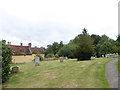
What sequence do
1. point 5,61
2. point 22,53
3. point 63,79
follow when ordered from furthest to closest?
point 22,53, point 5,61, point 63,79

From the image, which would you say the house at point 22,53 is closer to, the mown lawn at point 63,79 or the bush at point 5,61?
the mown lawn at point 63,79

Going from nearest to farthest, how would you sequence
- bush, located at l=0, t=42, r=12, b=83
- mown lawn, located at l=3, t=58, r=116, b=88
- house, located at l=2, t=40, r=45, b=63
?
mown lawn, located at l=3, t=58, r=116, b=88
bush, located at l=0, t=42, r=12, b=83
house, located at l=2, t=40, r=45, b=63

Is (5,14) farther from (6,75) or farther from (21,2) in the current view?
(6,75)

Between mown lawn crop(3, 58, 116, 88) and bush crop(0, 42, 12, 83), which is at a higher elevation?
bush crop(0, 42, 12, 83)

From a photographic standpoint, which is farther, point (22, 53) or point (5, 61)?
point (22, 53)

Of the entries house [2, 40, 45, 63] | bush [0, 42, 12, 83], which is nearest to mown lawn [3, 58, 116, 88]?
bush [0, 42, 12, 83]

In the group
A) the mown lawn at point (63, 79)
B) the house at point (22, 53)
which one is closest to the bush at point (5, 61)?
the mown lawn at point (63, 79)

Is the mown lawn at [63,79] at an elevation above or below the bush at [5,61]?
below

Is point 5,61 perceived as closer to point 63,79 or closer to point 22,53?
point 63,79

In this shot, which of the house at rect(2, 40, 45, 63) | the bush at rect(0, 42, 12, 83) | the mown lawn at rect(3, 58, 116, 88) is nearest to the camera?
the mown lawn at rect(3, 58, 116, 88)

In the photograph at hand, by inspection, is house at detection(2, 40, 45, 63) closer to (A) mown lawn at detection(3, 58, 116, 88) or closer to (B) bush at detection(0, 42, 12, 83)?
(A) mown lawn at detection(3, 58, 116, 88)

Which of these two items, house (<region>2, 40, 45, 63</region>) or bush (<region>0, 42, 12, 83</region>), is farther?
house (<region>2, 40, 45, 63</region>)

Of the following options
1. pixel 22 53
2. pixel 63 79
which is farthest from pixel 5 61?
pixel 22 53

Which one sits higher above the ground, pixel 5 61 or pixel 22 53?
pixel 5 61
